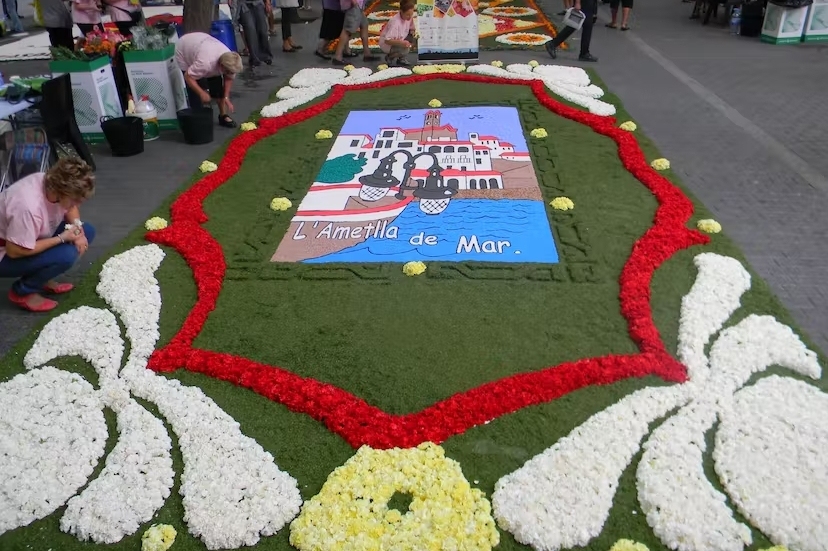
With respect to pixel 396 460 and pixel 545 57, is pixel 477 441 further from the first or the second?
pixel 545 57

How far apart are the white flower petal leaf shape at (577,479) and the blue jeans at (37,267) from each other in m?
3.11

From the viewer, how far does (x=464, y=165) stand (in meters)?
6.05

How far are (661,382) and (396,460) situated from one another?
4.86 feet

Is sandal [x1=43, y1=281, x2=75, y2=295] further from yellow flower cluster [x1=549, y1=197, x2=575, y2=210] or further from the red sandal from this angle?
→ yellow flower cluster [x1=549, y1=197, x2=575, y2=210]

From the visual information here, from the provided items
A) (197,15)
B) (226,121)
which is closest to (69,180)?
(226,121)

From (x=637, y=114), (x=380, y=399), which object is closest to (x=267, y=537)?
(x=380, y=399)

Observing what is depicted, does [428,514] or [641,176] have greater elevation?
[641,176]

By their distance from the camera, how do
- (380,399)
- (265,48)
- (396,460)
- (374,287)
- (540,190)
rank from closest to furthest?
(396,460)
(380,399)
(374,287)
(540,190)
(265,48)

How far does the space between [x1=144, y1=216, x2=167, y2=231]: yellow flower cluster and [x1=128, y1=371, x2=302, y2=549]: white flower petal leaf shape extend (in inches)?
79.3

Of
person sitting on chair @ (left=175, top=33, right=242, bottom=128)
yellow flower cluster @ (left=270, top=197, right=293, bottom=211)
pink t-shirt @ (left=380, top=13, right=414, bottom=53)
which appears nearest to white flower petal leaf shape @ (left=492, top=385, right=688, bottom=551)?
yellow flower cluster @ (left=270, top=197, right=293, bottom=211)

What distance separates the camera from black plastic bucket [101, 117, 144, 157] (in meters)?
6.50

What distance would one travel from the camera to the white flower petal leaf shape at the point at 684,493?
8.30 ft

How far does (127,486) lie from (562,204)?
375 cm

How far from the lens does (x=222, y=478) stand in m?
2.87
